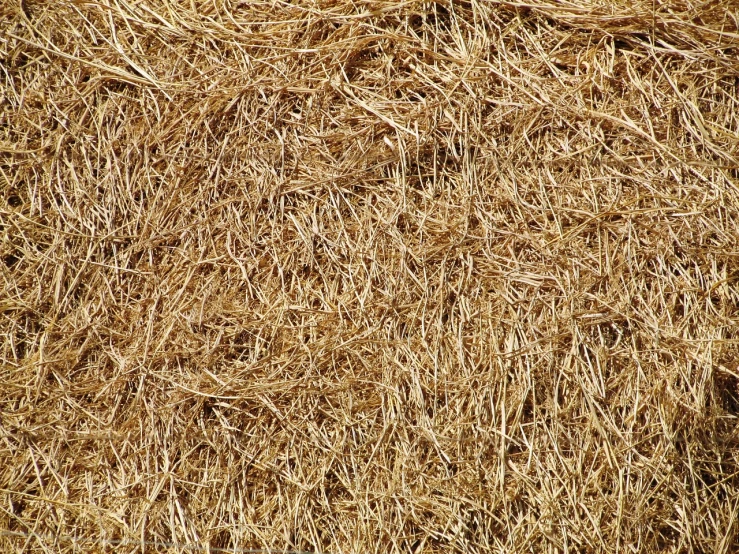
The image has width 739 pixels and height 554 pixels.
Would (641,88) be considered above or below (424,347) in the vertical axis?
above

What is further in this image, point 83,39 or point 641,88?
point 83,39

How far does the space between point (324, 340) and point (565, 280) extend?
54 centimetres

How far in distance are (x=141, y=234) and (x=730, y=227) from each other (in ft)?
4.34

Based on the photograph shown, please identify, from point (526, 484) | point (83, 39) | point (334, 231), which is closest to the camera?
point (526, 484)

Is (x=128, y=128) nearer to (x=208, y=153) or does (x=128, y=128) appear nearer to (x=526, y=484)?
(x=208, y=153)

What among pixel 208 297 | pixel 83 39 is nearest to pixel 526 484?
pixel 208 297

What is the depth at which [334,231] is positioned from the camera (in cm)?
146

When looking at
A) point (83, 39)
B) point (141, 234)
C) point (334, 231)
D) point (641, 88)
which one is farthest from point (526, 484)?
→ point (83, 39)

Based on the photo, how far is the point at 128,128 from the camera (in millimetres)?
1532

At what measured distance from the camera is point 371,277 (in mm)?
1430

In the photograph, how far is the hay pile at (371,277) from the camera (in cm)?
136

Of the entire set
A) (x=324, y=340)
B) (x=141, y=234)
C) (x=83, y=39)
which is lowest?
(x=324, y=340)

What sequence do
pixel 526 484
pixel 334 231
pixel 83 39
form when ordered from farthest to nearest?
pixel 83 39
pixel 334 231
pixel 526 484

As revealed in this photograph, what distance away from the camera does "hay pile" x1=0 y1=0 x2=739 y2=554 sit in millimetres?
1364
